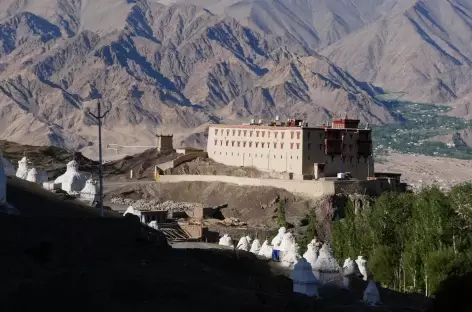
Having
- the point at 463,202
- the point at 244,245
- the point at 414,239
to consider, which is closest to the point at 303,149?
the point at 463,202

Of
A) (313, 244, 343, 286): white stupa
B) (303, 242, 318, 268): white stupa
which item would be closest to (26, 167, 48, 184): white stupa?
(303, 242, 318, 268): white stupa

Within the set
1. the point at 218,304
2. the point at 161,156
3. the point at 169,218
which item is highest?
the point at 161,156

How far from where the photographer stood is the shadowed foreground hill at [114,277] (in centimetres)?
4512

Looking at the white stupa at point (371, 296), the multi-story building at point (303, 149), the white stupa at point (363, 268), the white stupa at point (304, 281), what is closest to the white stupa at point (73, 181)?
the white stupa at point (363, 268)

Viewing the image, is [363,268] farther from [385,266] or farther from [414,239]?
[385,266]

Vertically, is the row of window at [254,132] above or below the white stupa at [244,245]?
above

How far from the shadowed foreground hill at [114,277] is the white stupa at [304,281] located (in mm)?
526

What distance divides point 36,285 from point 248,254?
22552mm

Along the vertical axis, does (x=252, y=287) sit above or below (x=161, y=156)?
below

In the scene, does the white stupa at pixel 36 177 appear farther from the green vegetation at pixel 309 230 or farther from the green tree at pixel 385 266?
the green tree at pixel 385 266

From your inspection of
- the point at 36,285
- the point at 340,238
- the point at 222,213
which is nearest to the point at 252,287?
the point at 36,285

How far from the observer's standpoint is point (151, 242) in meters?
54.4

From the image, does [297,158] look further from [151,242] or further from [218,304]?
[218,304]

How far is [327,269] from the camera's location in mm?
61750
